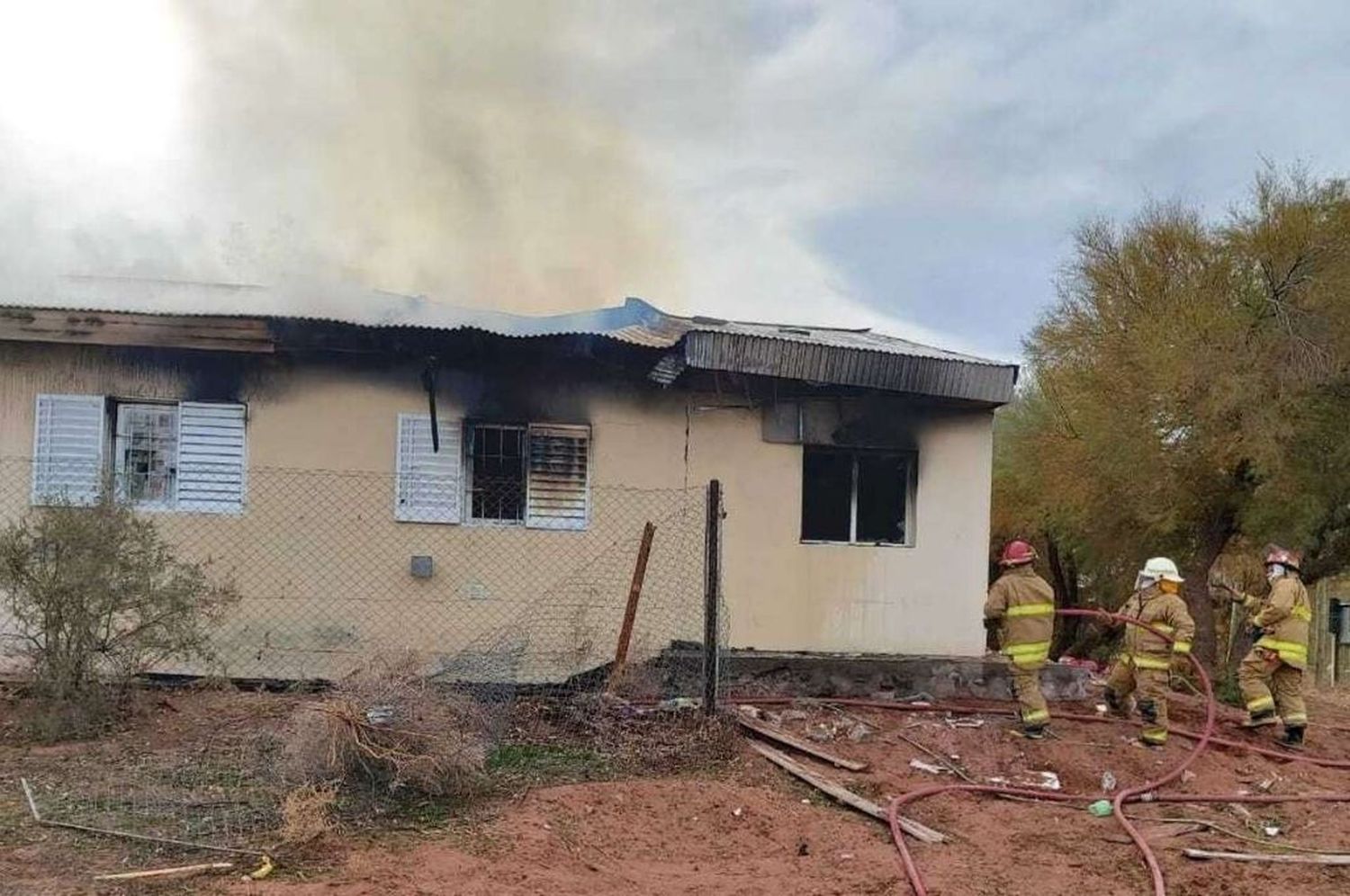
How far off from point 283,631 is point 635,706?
124 inches

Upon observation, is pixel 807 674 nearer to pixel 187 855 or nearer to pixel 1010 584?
pixel 1010 584

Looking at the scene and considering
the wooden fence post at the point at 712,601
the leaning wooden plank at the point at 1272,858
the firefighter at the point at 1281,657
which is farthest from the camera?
the firefighter at the point at 1281,657

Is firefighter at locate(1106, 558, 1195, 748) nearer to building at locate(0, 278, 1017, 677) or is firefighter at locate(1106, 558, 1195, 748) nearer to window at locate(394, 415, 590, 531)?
building at locate(0, 278, 1017, 677)

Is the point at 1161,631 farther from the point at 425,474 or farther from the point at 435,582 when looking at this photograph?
the point at 425,474

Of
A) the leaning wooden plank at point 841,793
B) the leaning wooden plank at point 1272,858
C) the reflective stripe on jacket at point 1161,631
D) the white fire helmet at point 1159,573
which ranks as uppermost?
the white fire helmet at point 1159,573

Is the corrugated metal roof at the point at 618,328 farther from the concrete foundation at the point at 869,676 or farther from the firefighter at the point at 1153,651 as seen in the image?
the concrete foundation at the point at 869,676

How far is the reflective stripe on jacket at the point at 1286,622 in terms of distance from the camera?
864 centimetres

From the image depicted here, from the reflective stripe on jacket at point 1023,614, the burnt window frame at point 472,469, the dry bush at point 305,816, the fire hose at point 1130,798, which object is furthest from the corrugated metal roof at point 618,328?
the dry bush at point 305,816

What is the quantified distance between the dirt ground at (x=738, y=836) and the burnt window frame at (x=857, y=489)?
2003mm

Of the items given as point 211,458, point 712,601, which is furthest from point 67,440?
point 712,601

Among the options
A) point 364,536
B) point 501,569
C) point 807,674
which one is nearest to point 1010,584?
point 807,674

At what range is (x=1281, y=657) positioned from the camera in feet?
28.4

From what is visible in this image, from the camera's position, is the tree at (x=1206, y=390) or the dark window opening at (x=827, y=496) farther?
the tree at (x=1206, y=390)

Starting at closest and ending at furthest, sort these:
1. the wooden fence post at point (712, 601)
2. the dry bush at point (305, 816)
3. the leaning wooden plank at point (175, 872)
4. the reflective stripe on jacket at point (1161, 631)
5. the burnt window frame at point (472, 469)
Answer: the leaning wooden plank at point (175, 872), the dry bush at point (305, 816), the wooden fence post at point (712, 601), the reflective stripe on jacket at point (1161, 631), the burnt window frame at point (472, 469)
